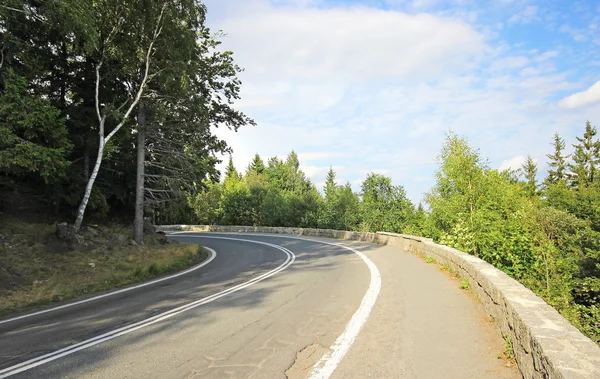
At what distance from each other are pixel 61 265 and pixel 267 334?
979cm

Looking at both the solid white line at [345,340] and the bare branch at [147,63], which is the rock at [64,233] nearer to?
the bare branch at [147,63]

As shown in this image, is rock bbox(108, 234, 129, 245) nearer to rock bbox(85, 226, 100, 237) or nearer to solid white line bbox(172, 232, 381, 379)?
rock bbox(85, 226, 100, 237)

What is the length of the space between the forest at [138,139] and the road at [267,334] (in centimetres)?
657

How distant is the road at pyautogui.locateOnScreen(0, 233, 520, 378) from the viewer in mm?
4293

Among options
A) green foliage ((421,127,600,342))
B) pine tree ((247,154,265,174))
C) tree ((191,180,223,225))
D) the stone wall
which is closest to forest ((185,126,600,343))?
green foliage ((421,127,600,342))

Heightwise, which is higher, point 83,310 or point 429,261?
point 429,261

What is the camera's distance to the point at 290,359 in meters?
4.53

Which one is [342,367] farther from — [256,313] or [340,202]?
[340,202]

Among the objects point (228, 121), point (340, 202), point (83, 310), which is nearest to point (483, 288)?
point (83, 310)

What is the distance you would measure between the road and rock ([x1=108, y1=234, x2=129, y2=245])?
730cm

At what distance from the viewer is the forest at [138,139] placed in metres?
12.2

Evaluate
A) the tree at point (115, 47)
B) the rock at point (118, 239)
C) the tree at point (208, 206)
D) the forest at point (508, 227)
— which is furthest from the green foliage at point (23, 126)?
the tree at point (208, 206)

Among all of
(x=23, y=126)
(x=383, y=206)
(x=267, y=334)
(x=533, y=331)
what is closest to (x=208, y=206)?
(x=383, y=206)

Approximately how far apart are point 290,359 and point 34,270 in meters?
10.2
